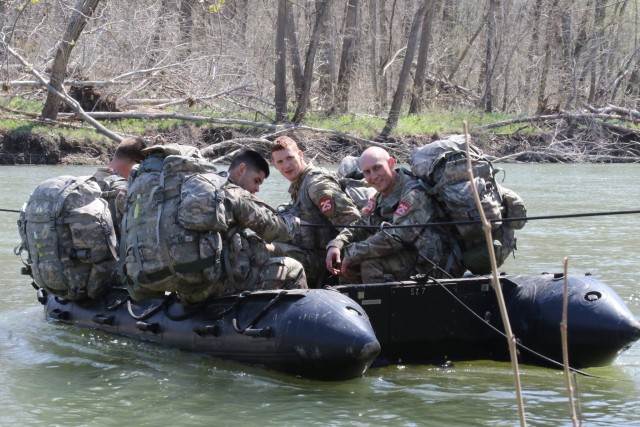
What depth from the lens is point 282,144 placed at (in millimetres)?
7414

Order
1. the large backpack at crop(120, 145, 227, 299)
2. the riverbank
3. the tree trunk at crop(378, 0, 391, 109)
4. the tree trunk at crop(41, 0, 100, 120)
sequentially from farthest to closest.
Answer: the tree trunk at crop(378, 0, 391, 109)
the riverbank
the tree trunk at crop(41, 0, 100, 120)
the large backpack at crop(120, 145, 227, 299)

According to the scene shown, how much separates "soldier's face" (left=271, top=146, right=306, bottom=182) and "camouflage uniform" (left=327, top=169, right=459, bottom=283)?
2.05ft

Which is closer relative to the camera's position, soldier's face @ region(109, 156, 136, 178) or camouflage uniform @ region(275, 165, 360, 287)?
camouflage uniform @ region(275, 165, 360, 287)

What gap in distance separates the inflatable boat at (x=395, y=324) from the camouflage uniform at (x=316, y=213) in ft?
3.42

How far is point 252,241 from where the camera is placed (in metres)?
6.54


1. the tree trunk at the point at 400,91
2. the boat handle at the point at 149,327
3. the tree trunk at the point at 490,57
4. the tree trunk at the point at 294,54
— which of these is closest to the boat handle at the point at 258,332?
the boat handle at the point at 149,327

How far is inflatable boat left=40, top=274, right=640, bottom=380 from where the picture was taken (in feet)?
19.5

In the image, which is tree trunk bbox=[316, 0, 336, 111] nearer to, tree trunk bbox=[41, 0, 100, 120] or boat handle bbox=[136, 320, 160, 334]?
→ tree trunk bbox=[41, 0, 100, 120]

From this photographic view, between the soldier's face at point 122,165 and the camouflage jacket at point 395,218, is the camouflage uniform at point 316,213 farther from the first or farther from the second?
the soldier's face at point 122,165

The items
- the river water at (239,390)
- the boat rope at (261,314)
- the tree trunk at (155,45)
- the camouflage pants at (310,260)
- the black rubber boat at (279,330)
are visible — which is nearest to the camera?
the river water at (239,390)

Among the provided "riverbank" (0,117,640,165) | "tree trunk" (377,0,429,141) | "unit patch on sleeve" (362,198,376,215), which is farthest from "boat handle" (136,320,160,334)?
"tree trunk" (377,0,429,141)

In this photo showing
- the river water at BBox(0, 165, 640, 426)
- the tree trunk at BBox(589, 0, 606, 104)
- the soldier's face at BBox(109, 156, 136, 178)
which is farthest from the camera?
the tree trunk at BBox(589, 0, 606, 104)

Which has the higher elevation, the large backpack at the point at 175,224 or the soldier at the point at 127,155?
the soldier at the point at 127,155

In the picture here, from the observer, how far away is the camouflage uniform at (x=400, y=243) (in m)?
6.59
